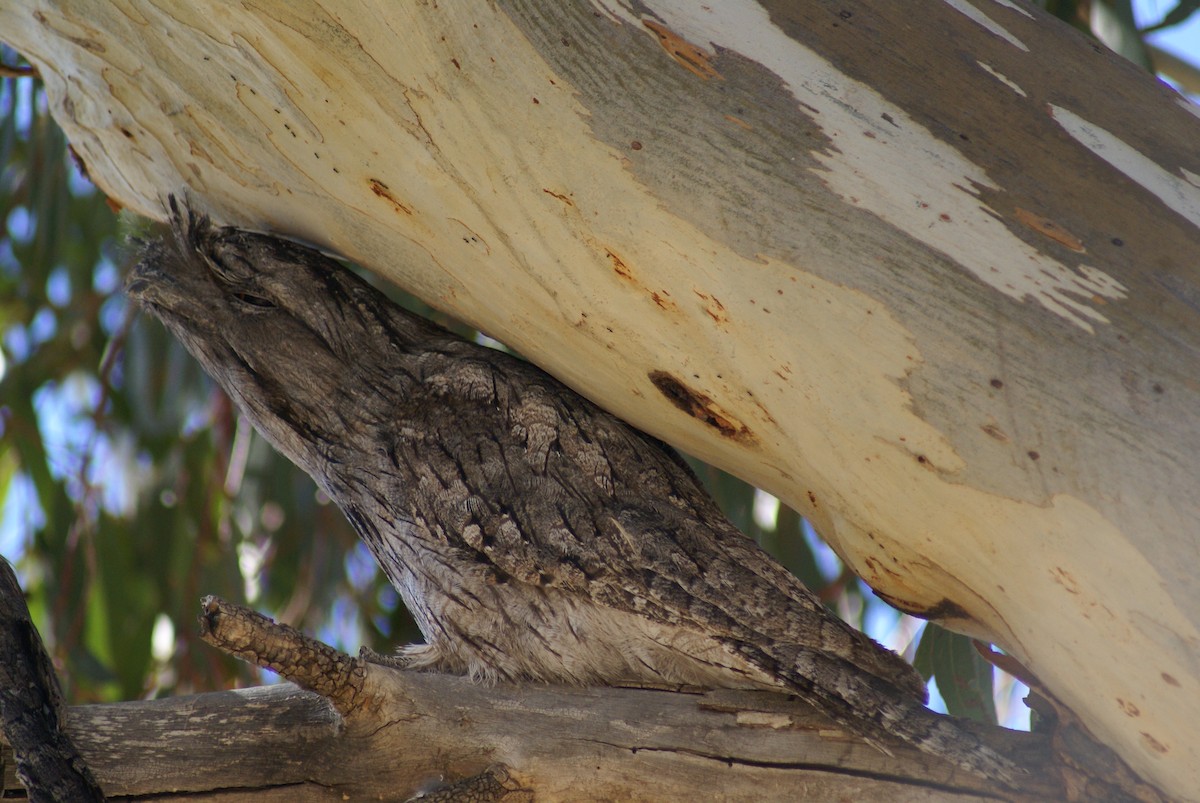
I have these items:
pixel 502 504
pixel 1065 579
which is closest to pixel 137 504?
pixel 502 504

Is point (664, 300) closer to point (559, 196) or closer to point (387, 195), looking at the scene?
point (559, 196)

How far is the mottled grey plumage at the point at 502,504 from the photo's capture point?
1288 mm

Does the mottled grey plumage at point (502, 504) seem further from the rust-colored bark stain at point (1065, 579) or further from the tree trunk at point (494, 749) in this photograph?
the rust-colored bark stain at point (1065, 579)

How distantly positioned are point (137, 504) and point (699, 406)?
2.55m

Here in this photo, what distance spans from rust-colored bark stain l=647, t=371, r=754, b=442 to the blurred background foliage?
1.43 m

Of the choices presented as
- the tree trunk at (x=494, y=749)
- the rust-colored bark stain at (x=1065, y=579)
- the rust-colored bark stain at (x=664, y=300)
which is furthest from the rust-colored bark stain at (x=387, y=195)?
the rust-colored bark stain at (x=1065, y=579)

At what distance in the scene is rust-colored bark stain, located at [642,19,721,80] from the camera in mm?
1171

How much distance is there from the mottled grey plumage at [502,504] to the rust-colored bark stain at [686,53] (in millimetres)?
497

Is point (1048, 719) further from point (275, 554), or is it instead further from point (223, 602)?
point (275, 554)

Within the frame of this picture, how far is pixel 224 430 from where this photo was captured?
3.37 metres

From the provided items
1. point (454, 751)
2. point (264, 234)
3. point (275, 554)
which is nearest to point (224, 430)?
point (275, 554)

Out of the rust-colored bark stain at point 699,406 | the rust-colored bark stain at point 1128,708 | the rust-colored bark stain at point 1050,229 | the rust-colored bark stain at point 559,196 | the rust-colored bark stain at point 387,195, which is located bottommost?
the rust-colored bark stain at point 1128,708

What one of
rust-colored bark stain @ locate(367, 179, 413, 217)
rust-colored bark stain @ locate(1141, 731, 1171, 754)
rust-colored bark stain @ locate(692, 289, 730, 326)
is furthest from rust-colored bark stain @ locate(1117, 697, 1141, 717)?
rust-colored bark stain @ locate(367, 179, 413, 217)

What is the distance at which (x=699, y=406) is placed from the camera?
1292 millimetres
